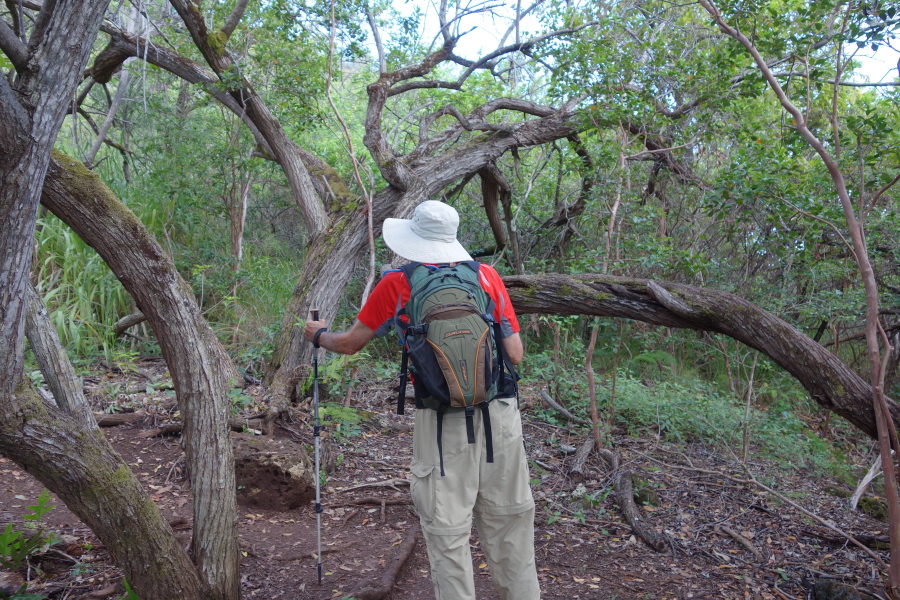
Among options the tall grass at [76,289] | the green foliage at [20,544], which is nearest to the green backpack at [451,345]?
the green foliage at [20,544]

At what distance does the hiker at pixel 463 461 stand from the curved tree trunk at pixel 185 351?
70 centimetres

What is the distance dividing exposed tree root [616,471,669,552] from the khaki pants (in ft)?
5.65

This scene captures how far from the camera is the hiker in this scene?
103 inches

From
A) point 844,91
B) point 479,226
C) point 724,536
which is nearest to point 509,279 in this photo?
point 724,536

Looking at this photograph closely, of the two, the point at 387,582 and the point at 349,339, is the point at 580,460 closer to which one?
the point at 387,582

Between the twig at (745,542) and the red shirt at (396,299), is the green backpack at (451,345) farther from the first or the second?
the twig at (745,542)

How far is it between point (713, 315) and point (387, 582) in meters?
2.55

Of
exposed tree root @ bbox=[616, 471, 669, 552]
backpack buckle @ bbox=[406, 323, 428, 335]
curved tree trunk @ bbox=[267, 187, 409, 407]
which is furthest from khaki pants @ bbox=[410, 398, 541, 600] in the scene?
curved tree trunk @ bbox=[267, 187, 409, 407]

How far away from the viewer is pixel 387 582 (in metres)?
3.47

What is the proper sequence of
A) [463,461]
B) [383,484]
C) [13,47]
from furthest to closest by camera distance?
1. [383,484]
2. [463,461]
3. [13,47]

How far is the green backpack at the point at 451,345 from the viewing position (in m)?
2.48

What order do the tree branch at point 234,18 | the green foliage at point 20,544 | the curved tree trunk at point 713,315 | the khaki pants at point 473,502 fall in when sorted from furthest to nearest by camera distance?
the tree branch at point 234,18, the curved tree trunk at point 713,315, the green foliage at point 20,544, the khaki pants at point 473,502

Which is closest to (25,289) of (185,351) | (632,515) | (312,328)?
(185,351)

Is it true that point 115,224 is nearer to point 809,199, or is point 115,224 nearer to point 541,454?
point 541,454
